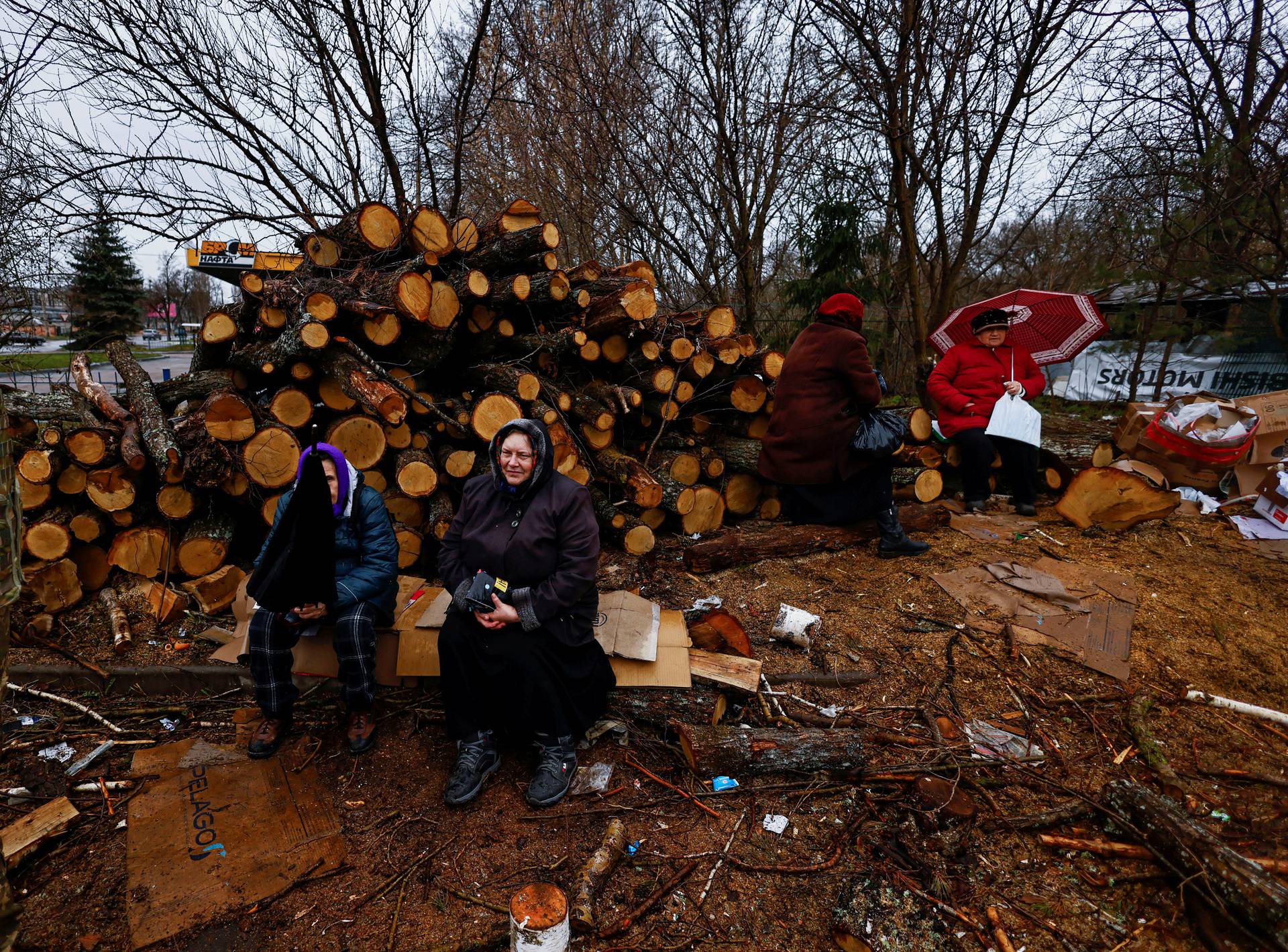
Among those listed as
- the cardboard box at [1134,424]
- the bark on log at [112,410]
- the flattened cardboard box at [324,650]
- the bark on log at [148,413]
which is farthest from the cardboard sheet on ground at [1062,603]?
the bark on log at [112,410]

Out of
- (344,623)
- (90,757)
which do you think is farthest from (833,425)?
(90,757)

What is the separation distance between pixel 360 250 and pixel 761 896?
4731 millimetres

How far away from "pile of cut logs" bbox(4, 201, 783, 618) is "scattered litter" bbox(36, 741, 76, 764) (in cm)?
122

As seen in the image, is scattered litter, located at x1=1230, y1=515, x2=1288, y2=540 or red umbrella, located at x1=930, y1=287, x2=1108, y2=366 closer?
scattered litter, located at x1=1230, y1=515, x2=1288, y2=540

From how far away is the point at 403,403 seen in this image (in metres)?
3.70

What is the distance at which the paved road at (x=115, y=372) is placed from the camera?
222 inches

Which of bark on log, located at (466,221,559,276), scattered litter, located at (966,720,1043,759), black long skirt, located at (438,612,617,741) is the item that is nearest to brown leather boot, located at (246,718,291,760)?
black long skirt, located at (438,612,617,741)

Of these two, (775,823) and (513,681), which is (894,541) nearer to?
(775,823)

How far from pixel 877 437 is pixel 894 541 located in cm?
76

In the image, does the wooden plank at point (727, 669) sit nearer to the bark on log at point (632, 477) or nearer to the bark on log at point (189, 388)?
the bark on log at point (632, 477)

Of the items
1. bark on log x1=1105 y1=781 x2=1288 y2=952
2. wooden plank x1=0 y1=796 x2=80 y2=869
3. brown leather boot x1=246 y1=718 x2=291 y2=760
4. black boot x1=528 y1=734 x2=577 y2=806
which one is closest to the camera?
bark on log x1=1105 y1=781 x2=1288 y2=952

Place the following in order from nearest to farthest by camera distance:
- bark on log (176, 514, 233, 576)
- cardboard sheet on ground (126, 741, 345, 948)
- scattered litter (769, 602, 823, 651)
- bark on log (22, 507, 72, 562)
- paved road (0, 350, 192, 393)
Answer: cardboard sheet on ground (126, 741, 345, 948), scattered litter (769, 602, 823, 651), bark on log (22, 507, 72, 562), bark on log (176, 514, 233, 576), paved road (0, 350, 192, 393)

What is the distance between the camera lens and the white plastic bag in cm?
456

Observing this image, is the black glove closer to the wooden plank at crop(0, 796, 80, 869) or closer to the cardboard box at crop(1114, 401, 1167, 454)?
the wooden plank at crop(0, 796, 80, 869)
